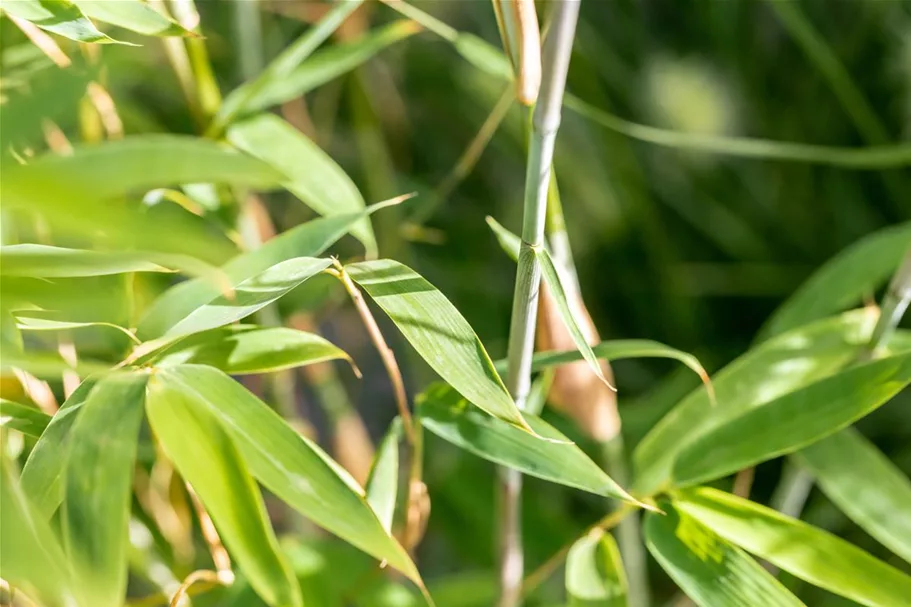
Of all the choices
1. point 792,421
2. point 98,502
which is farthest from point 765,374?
point 98,502

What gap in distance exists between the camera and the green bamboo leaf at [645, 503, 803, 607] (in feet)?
1.03

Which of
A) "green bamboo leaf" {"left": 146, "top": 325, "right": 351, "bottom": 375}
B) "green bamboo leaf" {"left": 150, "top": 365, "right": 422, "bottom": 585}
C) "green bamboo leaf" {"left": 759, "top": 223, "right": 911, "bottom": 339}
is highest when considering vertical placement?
"green bamboo leaf" {"left": 759, "top": 223, "right": 911, "bottom": 339}

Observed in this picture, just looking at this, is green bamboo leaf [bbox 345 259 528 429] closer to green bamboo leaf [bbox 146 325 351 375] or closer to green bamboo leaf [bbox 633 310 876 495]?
green bamboo leaf [bbox 146 325 351 375]

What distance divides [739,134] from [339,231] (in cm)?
62

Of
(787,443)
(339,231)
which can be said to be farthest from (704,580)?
(339,231)

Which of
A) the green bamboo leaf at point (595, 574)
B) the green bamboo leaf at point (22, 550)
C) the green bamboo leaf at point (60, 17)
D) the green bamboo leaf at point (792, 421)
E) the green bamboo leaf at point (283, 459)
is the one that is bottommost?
the green bamboo leaf at point (22, 550)

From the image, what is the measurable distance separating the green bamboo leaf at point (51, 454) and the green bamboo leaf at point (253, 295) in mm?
37

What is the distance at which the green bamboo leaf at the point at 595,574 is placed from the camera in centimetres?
37

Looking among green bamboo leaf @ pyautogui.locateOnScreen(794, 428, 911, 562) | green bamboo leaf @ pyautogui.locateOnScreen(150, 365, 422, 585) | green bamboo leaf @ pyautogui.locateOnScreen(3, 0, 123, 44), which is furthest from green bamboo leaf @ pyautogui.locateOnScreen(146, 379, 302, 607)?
green bamboo leaf @ pyautogui.locateOnScreen(794, 428, 911, 562)

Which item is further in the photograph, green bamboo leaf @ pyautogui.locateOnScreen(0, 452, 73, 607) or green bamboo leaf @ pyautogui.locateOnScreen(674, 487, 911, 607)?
green bamboo leaf @ pyautogui.locateOnScreen(674, 487, 911, 607)

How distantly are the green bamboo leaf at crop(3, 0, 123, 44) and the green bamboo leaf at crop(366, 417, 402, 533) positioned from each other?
0.19 meters

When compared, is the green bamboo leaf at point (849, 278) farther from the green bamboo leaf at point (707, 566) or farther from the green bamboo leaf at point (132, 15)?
the green bamboo leaf at point (132, 15)

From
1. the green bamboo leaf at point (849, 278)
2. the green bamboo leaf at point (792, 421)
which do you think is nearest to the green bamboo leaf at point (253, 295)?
the green bamboo leaf at point (792, 421)

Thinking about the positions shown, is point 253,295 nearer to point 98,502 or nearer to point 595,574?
point 98,502
